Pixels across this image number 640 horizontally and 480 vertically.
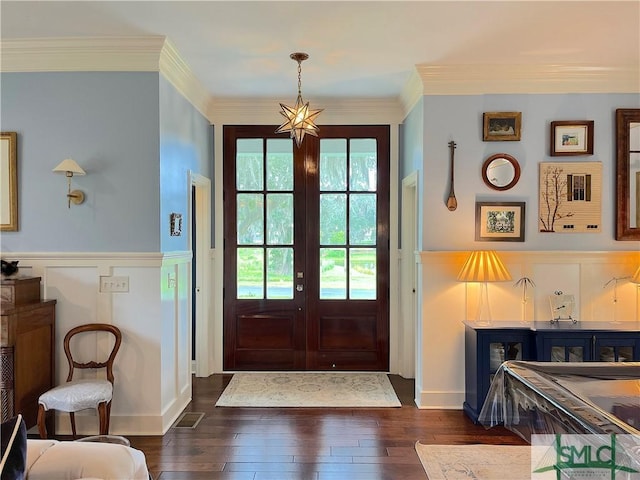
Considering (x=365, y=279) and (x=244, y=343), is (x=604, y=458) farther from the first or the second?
(x=244, y=343)

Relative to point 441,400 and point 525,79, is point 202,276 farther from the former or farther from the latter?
point 525,79

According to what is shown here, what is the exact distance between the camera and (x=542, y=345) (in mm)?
3375

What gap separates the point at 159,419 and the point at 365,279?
7.93 ft

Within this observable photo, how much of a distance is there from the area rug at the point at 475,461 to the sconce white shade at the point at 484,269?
46.5 inches

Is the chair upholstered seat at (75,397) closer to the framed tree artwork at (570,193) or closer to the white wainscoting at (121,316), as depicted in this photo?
the white wainscoting at (121,316)

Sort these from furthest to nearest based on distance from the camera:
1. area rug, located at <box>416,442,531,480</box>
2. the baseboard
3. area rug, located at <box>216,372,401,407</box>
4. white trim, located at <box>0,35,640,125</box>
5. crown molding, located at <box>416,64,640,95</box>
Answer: area rug, located at <box>216,372,401,407</box>, the baseboard, crown molding, located at <box>416,64,640,95</box>, white trim, located at <box>0,35,640,125</box>, area rug, located at <box>416,442,531,480</box>

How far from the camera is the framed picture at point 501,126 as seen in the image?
3.72m

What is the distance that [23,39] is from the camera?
3180 mm

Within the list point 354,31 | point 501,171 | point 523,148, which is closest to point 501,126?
point 523,148

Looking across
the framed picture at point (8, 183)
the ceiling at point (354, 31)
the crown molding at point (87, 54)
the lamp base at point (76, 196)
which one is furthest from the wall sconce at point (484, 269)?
the framed picture at point (8, 183)

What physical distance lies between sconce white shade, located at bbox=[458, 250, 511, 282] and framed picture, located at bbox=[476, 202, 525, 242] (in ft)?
0.76

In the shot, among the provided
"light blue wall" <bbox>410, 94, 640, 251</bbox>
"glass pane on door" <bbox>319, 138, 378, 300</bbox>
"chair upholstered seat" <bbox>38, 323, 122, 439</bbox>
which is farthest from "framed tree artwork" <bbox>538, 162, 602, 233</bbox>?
"chair upholstered seat" <bbox>38, 323, 122, 439</bbox>

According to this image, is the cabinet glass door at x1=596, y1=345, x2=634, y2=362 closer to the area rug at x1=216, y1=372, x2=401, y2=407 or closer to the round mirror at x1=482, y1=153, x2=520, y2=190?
the round mirror at x1=482, y1=153, x2=520, y2=190

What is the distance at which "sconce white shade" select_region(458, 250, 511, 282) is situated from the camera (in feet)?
11.3
